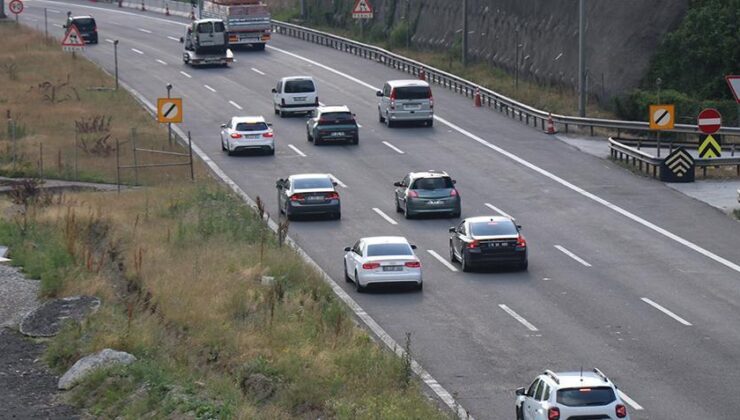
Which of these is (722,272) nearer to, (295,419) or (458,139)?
(295,419)

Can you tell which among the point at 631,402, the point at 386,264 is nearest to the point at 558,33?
the point at 386,264

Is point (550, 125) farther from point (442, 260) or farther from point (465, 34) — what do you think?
point (442, 260)

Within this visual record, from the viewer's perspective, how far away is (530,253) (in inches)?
1604

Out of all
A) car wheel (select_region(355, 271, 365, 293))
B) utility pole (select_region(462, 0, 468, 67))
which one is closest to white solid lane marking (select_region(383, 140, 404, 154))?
utility pole (select_region(462, 0, 468, 67))

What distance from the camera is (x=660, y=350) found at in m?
30.7

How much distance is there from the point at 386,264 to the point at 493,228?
3750 mm

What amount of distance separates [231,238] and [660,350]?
13723 mm

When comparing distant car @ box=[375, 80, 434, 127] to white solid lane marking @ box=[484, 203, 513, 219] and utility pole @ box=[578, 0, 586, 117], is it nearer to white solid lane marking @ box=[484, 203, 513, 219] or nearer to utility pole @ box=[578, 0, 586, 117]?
utility pole @ box=[578, 0, 586, 117]

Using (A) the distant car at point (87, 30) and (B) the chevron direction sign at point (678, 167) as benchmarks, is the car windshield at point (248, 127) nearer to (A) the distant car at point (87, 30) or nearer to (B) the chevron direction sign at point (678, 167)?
(B) the chevron direction sign at point (678, 167)

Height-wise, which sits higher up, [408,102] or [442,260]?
[408,102]

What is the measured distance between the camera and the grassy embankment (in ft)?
78.6

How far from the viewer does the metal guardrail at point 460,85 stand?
59125 millimetres

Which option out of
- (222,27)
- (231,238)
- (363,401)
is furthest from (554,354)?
(222,27)

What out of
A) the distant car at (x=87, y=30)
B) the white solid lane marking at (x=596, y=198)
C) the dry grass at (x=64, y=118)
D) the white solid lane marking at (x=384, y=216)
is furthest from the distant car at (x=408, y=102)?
the distant car at (x=87, y=30)
